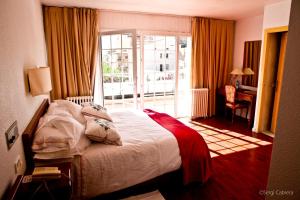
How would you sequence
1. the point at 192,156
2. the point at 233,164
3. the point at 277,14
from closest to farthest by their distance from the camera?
the point at 192,156 → the point at 233,164 → the point at 277,14

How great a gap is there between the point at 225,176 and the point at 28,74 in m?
2.62

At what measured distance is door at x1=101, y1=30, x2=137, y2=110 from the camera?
13.3 feet

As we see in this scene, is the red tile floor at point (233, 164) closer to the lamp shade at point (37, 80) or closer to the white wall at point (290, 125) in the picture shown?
the white wall at point (290, 125)

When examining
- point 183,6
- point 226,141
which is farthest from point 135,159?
point 183,6

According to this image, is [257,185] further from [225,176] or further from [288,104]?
[288,104]

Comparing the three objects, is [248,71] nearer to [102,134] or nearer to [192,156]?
[192,156]

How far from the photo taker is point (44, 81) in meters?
2.12

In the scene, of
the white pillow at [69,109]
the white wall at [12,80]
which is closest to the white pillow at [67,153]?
the white wall at [12,80]

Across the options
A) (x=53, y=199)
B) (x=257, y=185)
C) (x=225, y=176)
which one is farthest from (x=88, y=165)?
(x=257, y=185)

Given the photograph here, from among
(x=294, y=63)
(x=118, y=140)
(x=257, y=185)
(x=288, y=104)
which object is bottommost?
(x=257, y=185)

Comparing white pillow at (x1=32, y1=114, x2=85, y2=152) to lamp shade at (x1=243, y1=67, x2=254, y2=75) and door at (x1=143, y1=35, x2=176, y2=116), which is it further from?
lamp shade at (x1=243, y1=67, x2=254, y2=75)

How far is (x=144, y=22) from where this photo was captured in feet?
14.0

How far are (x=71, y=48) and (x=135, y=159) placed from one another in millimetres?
2822

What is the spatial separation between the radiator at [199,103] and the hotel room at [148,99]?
3 cm
